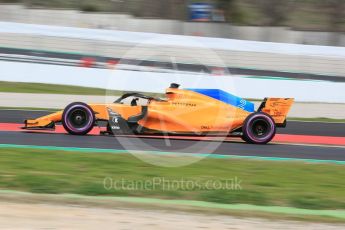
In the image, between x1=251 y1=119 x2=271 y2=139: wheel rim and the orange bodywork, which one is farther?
x1=251 y1=119 x2=271 y2=139: wheel rim

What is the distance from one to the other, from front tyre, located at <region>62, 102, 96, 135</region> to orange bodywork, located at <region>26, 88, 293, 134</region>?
5.2 inches

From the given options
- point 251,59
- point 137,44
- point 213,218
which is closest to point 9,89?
point 137,44

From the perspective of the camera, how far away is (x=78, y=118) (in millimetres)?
10438

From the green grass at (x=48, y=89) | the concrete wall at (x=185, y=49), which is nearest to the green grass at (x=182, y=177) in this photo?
the green grass at (x=48, y=89)

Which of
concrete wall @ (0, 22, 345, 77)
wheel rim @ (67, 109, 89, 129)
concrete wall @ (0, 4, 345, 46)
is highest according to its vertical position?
concrete wall @ (0, 4, 345, 46)

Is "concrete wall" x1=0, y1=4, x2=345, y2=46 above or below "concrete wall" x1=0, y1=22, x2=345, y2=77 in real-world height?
above

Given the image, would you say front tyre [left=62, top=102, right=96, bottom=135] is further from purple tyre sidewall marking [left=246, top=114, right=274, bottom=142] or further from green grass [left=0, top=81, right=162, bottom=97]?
green grass [left=0, top=81, right=162, bottom=97]

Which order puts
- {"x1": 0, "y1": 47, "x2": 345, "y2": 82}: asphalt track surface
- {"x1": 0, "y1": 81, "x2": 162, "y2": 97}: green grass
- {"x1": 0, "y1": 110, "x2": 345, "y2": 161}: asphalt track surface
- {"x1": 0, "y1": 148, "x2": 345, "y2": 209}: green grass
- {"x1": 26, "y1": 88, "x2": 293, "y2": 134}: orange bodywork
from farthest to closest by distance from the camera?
{"x1": 0, "y1": 47, "x2": 345, "y2": 82}: asphalt track surface
{"x1": 0, "y1": 81, "x2": 162, "y2": 97}: green grass
{"x1": 26, "y1": 88, "x2": 293, "y2": 134}: orange bodywork
{"x1": 0, "y1": 110, "x2": 345, "y2": 161}: asphalt track surface
{"x1": 0, "y1": 148, "x2": 345, "y2": 209}: green grass

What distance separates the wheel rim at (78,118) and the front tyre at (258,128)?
282cm

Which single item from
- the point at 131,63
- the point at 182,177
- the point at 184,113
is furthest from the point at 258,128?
the point at 131,63

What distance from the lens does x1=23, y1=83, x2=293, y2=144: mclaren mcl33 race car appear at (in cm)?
1012

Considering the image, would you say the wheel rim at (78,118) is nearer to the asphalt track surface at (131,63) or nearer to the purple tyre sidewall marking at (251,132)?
the purple tyre sidewall marking at (251,132)

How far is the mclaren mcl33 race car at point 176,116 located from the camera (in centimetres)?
1012

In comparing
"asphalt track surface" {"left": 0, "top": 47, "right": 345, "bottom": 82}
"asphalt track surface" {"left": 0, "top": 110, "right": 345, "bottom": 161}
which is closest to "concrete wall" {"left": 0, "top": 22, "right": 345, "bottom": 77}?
"asphalt track surface" {"left": 0, "top": 47, "right": 345, "bottom": 82}
